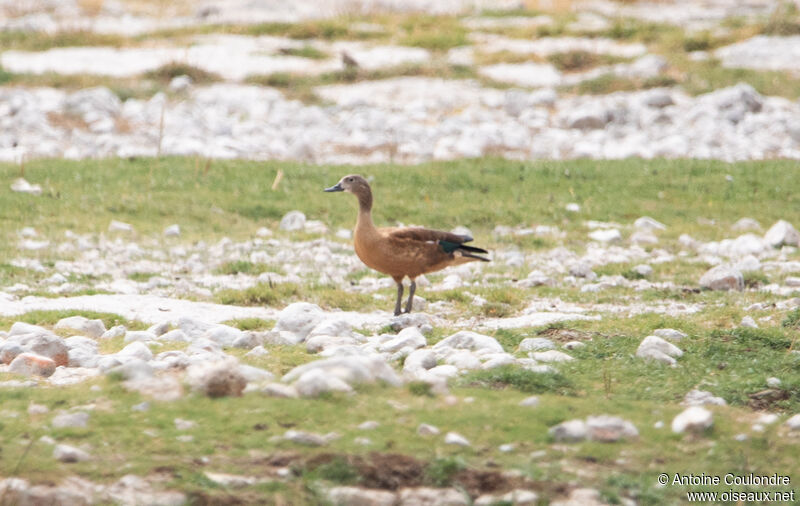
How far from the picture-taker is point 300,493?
5.20 metres

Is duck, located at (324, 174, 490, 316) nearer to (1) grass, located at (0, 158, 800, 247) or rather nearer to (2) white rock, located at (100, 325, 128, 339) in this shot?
(2) white rock, located at (100, 325, 128, 339)

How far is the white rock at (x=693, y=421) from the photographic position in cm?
586

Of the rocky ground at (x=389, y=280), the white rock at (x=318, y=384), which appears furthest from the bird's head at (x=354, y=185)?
the white rock at (x=318, y=384)

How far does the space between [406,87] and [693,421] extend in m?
18.8

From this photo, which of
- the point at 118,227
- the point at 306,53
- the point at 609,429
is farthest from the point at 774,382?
the point at 306,53

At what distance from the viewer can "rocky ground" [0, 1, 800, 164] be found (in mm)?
19203

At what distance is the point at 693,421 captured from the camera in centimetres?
587

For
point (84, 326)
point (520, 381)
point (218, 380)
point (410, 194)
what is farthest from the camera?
point (410, 194)

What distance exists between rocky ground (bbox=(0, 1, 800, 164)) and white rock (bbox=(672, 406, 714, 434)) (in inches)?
451

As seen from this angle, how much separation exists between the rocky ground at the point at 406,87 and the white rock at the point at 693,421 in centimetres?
1146

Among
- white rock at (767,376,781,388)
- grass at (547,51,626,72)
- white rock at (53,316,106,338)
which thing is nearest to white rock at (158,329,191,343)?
white rock at (53,316,106,338)

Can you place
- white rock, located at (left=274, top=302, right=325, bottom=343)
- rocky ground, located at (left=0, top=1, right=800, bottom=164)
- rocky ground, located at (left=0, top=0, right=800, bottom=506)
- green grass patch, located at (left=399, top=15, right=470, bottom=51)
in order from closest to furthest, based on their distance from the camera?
rocky ground, located at (left=0, top=0, right=800, bottom=506) < white rock, located at (left=274, top=302, right=325, bottom=343) < rocky ground, located at (left=0, top=1, right=800, bottom=164) < green grass patch, located at (left=399, top=15, right=470, bottom=51)

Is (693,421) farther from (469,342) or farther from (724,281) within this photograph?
(724,281)

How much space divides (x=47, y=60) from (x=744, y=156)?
15.7m
